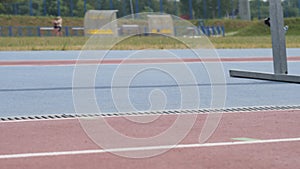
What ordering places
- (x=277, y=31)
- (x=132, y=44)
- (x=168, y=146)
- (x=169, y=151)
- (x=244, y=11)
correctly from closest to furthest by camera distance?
(x=169, y=151) → (x=168, y=146) → (x=277, y=31) → (x=132, y=44) → (x=244, y=11)

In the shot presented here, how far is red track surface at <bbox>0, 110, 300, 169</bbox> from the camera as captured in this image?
4215 millimetres

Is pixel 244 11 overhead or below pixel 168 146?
below

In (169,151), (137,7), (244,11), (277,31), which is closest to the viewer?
(169,151)

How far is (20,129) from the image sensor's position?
5602 mm

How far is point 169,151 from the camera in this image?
4.60 metres

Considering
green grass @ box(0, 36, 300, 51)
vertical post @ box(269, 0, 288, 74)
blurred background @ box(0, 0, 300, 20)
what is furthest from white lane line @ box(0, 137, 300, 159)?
blurred background @ box(0, 0, 300, 20)

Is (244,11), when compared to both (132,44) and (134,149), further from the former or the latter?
(134,149)

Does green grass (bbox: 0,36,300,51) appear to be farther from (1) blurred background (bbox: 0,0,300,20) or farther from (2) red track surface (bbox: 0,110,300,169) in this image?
(1) blurred background (bbox: 0,0,300,20)

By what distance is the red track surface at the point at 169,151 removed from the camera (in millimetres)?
4215

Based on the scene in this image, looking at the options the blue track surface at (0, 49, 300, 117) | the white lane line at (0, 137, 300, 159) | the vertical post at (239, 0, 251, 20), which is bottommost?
the vertical post at (239, 0, 251, 20)

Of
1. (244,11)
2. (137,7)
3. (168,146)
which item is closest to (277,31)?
(168,146)

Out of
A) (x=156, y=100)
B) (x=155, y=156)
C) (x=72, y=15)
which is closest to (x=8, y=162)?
(x=155, y=156)

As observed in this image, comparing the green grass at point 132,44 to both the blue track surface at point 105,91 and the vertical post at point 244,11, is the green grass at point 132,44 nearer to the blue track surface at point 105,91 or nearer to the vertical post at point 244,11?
the blue track surface at point 105,91

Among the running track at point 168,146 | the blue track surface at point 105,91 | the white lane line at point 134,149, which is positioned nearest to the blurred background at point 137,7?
the blue track surface at point 105,91
